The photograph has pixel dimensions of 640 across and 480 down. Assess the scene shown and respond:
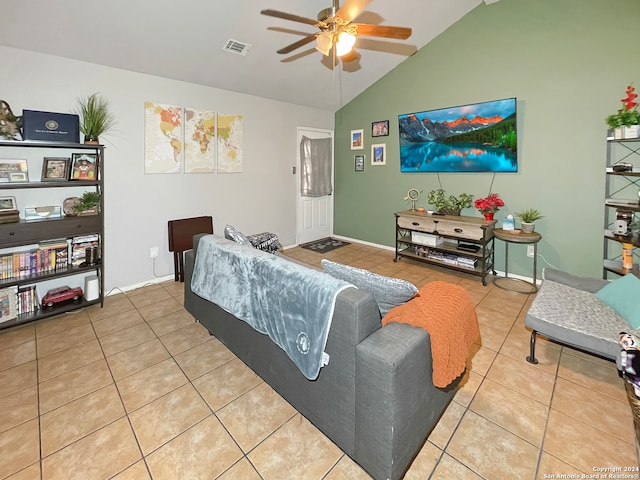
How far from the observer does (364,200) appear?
17.9 ft

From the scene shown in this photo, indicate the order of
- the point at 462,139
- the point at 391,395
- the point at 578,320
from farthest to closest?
the point at 462,139, the point at 578,320, the point at 391,395

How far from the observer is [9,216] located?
2.54 m

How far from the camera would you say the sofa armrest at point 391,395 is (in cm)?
122

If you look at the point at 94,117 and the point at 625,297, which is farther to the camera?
the point at 94,117

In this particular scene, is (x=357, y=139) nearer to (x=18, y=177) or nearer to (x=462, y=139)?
(x=462, y=139)

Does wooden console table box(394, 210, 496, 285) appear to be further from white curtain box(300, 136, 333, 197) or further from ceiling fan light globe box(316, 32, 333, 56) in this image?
ceiling fan light globe box(316, 32, 333, 56)

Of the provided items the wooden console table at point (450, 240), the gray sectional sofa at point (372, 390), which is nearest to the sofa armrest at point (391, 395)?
the gray sectional sofa at point (372, 390)

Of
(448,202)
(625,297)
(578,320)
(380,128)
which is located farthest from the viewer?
(380,128)

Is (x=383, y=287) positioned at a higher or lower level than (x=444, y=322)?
higher

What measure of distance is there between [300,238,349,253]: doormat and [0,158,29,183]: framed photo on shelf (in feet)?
12.1

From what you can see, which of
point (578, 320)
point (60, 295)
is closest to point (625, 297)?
point (578, 320)

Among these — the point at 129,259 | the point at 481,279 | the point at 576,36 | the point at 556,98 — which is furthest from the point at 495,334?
the point at 129,259

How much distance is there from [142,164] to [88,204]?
2.70 ft

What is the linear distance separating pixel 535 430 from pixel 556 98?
11.1 feet
